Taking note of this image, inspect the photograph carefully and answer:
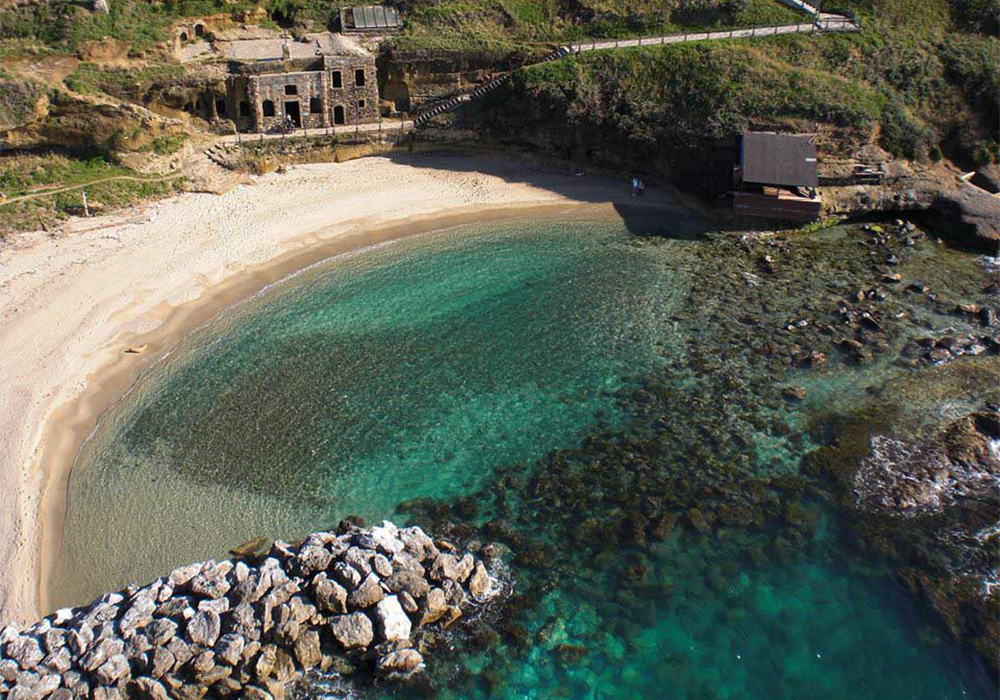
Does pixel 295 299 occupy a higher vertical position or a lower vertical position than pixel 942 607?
higher

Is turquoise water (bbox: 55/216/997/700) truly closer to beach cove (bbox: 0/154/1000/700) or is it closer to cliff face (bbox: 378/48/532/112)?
beach cove (bbox: 0/154/1000/700)

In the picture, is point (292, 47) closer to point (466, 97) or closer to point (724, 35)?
point (466, 97)

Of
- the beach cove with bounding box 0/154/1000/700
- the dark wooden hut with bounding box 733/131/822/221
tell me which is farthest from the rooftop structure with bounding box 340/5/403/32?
the dark wooden hut with bounding box 733/131/822/221

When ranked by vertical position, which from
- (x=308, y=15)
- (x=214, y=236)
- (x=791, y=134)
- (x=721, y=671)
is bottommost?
(x=721, y=671)

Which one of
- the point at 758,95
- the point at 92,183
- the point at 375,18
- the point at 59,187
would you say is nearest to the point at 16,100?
the point at 59,187

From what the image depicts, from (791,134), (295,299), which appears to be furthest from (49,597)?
(791,134)

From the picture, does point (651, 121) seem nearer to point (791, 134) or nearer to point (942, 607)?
point (791, 134)

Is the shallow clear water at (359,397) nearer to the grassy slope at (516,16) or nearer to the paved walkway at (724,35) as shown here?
the paved walkway at (724,35)
